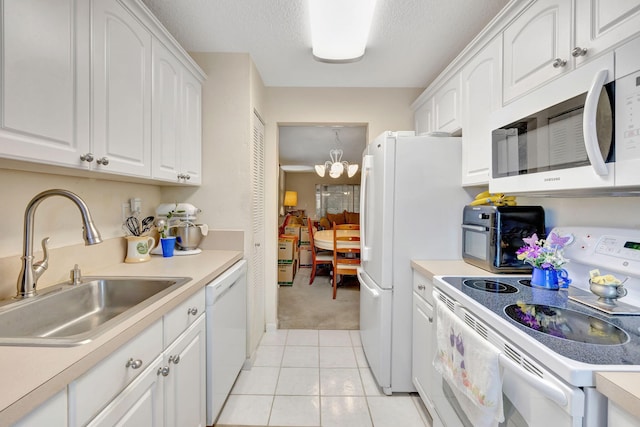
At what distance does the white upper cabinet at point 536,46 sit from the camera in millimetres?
1120

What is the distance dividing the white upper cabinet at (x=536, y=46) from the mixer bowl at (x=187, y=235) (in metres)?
2.03

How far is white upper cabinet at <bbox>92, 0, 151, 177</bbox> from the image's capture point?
44.7 inches

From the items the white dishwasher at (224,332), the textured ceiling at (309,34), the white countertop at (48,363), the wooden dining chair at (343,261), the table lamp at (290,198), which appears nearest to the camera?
the white countertop at (48,363)

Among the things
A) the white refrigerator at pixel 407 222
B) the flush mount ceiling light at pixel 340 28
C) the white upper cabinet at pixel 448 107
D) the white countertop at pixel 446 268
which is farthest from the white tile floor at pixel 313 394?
the flush mount ceiling light at pixel 340 28

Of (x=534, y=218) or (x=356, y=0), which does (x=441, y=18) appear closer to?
(x=356, y=0)

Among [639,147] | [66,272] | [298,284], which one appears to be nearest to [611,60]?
[639,147]

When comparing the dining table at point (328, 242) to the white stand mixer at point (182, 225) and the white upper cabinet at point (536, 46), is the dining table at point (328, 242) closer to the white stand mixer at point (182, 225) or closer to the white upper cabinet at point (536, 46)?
the white stand mixer at point (182, 225)

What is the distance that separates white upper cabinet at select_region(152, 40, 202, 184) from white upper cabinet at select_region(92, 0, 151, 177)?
0.07m

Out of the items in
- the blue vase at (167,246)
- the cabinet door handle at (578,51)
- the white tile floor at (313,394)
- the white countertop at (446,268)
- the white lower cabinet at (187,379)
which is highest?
the cabinet door handle at (578,51)

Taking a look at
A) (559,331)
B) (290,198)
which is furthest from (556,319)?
(290,198)

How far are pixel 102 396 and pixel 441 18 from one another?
90.3 inches

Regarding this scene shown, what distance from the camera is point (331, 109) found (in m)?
2.68

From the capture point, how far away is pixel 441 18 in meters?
1.69

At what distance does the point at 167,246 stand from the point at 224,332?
2.25 feet
